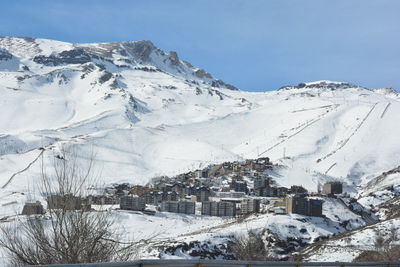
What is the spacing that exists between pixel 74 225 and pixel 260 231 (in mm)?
87258

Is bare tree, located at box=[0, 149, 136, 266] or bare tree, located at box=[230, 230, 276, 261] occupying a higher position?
bare tree, located at box=[0, 149, 136, 266]

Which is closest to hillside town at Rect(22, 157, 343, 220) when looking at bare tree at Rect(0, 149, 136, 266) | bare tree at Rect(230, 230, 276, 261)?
bare tree at Rect(230, 230, 276, 261)

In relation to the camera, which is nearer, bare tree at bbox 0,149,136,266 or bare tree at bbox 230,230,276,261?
bare tree at bbox 0,149,136,266

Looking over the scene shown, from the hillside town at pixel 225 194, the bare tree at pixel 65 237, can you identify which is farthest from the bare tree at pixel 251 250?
the hillside town at pixel 225 194

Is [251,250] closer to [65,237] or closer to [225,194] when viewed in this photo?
[65,237]

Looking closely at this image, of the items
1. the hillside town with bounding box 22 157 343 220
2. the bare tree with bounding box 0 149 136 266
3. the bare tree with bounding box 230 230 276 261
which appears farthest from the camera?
the hillside town with bounding box 22 157 343 220

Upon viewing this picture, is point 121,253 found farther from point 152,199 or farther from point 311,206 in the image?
point 152,199

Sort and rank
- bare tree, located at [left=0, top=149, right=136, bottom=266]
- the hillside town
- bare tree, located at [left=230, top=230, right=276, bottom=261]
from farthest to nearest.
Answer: the hillside town, bare tree, located at [left=230, top=230, right=276, bottom=261], bare tree, located at [left=0, top=149, right=136, bottom=266]

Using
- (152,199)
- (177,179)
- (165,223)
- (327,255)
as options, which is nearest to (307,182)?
(177,179)

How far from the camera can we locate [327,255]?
76.5m

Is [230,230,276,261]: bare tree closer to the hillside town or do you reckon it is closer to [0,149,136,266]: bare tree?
[0,149,136,266]: bare tree

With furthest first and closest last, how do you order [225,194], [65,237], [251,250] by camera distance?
1. [225,194]
2. [251,250]
3. [65,237]

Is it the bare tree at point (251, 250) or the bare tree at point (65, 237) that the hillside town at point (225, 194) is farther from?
the bare tree at point (65, 237)

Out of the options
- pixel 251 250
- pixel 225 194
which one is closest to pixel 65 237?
pixel 251 250
